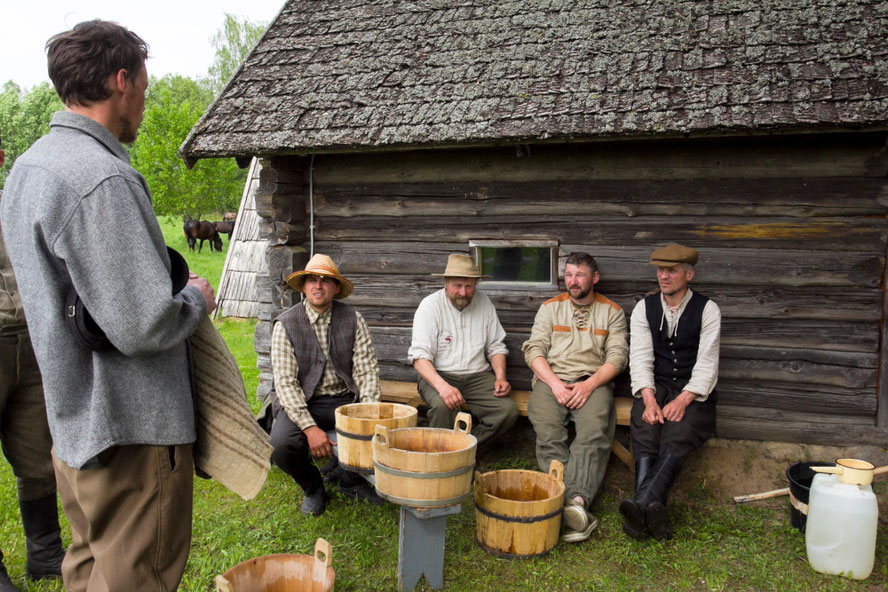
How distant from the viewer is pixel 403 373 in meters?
6.16

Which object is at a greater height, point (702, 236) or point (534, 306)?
point (702, 236)

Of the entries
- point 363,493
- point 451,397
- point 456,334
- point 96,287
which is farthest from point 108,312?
point 456,334

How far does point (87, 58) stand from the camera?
2.09 meters

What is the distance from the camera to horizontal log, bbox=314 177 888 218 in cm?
496

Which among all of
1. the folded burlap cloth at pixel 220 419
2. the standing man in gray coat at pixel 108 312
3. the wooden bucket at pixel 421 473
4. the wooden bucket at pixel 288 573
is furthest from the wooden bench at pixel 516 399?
the standing man in gray coat at pixel 108 312

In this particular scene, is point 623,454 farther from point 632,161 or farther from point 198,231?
point 198,231

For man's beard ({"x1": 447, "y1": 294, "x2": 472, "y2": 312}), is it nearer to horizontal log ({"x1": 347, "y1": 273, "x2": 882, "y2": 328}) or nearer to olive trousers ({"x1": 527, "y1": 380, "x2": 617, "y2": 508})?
horizontal log ({"x1": 347, "y1": 273, "x2": 882, "y2": 328})

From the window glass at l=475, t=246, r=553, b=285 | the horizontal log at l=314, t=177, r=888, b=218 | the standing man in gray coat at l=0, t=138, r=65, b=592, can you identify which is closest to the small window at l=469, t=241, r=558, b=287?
the window glass at l=475, t=246, r=553, b=285

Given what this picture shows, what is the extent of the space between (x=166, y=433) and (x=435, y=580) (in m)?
2.13

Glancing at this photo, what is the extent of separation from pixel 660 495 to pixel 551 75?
3157 mm

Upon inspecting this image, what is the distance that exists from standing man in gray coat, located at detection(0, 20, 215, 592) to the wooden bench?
11.2ft

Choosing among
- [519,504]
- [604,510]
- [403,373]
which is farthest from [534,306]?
[519,504]

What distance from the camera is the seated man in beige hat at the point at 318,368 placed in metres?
4.64

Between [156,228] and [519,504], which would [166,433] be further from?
[519,504]
